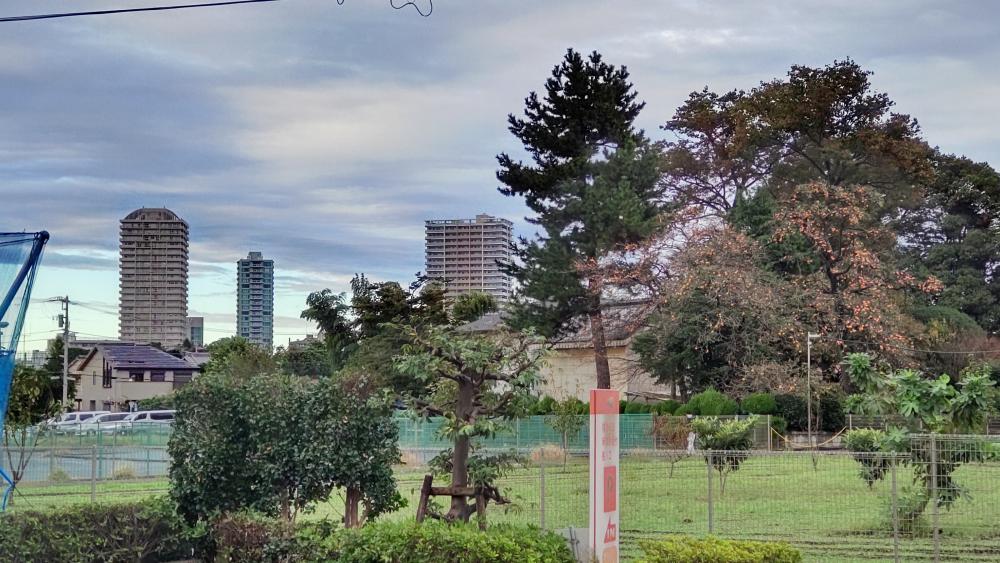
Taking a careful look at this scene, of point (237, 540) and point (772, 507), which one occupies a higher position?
point (237, 540)

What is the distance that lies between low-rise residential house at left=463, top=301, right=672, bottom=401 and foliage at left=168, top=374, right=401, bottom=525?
31988mm

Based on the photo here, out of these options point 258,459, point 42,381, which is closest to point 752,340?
point 42,381

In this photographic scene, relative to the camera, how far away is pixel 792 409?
4019 centimetres

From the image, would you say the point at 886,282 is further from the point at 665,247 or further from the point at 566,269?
the point at 566,269

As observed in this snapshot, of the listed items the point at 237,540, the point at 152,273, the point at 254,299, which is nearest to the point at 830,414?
the point at 237,540

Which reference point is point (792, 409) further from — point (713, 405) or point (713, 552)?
point (713, 552)

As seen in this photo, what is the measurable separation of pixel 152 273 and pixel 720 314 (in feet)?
495

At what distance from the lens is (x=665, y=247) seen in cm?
4366

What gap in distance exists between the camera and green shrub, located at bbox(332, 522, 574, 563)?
887cm

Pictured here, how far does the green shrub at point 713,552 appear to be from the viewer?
9133mm

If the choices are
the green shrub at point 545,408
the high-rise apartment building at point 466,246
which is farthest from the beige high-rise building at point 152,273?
the green shrub at point 545,408

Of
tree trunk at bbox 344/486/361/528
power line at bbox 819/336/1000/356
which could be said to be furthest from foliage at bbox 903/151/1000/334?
tree trunk at bbox 344/486/361/528

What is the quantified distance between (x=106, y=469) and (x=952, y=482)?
893 inches

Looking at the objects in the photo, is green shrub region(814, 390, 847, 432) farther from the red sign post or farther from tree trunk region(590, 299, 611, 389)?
the red sign post
